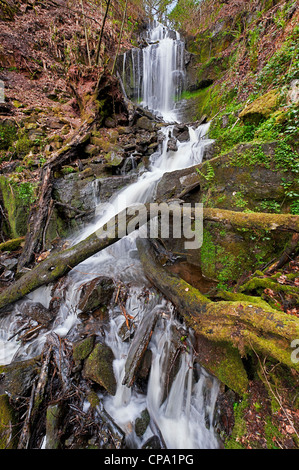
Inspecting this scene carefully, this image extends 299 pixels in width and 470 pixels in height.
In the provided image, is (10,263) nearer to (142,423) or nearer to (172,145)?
(142,423)

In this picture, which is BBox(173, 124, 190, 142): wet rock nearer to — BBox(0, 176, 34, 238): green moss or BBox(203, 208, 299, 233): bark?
BBox(0, 176, 34, 238): green moss

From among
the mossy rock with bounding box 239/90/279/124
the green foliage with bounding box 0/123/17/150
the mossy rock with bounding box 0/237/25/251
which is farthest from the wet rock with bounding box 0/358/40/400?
the green foliage with bounding box 0/123/17/150

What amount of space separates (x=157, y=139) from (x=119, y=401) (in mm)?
8290

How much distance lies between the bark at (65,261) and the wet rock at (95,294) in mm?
505

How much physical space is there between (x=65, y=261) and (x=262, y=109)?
4844 mm

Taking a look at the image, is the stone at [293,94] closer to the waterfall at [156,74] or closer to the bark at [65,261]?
the bark at [65,261]

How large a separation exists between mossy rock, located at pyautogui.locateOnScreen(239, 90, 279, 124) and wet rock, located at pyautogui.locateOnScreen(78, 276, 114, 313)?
4.48 metres

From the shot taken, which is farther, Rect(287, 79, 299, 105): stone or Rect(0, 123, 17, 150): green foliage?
Rect(0, 123, 17, 150): green foliage

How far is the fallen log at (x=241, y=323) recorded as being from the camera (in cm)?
166

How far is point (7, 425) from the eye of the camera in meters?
2.20

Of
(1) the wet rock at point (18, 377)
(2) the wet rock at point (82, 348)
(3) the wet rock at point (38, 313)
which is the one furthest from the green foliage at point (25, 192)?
(2) the wet rock at point (82, 348)

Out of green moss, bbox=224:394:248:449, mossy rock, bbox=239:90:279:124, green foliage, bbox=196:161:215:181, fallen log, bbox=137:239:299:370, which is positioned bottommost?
green moss, bbox=224:394:248:449

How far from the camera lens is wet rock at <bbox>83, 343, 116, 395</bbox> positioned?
253 centimetres

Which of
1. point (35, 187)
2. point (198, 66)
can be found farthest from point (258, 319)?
point (198, 66)
